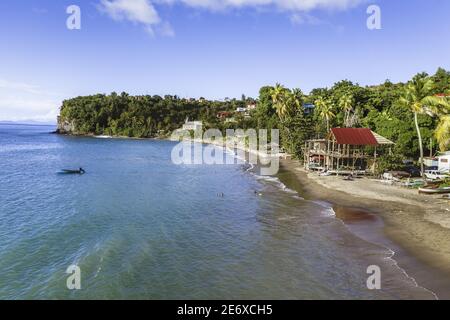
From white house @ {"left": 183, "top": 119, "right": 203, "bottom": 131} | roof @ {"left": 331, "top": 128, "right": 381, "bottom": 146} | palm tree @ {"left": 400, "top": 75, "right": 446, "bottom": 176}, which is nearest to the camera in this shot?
palm tree @ {"left": 400, "top": 75, "right": 446, "bottom": 176}

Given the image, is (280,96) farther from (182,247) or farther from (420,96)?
(182,247)

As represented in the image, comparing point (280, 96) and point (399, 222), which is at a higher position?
point (280, 96)

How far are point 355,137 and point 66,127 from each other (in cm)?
16371

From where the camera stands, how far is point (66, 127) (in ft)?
590

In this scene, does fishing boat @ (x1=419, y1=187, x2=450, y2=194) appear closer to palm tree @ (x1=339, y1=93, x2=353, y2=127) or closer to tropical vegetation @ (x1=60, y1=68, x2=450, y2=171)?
tropical vegetation @ (x1=60, y1=68, x2=450, y2=171)

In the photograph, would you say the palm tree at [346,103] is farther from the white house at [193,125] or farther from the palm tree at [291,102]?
the white house at [193,125]

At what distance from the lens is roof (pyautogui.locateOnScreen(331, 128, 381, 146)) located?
44938 millimetres

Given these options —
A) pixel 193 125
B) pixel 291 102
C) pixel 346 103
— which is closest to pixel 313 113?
pixel 291 102

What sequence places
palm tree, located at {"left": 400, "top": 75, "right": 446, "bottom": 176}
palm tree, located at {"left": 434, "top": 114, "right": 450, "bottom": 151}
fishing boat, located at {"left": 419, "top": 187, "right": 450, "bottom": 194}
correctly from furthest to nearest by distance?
palm tree, located at {"left": 400, "top": 75, "right": 446, "bottom": 176} < palm tree, located at {"left": 434, "top": 114, "right": 450, "bottom": 151} < fishing boat, located at {"left": 419, "top": 187, "right": 450, "bottom": 194}

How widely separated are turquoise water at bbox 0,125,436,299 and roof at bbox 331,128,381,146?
11571mm

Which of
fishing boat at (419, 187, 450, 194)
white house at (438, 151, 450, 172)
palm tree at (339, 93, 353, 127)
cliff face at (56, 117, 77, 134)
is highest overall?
palm tree at (339, 93, 353, 127)

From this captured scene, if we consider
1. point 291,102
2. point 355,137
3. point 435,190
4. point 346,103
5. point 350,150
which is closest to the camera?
point 435,190

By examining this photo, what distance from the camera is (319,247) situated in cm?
2277

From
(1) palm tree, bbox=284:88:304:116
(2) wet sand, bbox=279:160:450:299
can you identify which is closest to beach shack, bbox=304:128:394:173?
(2) wet sand, bbox=279:160:450:299
